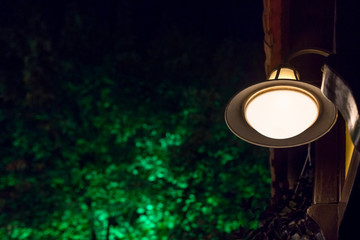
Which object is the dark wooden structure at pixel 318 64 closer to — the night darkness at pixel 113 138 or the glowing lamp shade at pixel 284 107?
the glowing lamp shade at pixel 284 107

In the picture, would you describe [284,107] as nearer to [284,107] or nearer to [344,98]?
[284,107]

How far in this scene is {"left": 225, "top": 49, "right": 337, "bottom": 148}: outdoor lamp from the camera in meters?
3.72

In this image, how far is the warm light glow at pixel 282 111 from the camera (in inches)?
147

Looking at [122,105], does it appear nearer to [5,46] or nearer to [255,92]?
[5,46]

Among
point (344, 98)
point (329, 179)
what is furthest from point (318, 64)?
point (344, 98)

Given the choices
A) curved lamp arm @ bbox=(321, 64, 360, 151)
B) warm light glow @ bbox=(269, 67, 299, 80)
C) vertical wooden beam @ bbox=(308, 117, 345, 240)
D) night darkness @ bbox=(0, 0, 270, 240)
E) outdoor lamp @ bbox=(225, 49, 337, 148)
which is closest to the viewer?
curved lamp arm @ bbox=(321, 64, 360, 151)

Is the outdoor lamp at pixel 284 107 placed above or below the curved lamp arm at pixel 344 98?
above

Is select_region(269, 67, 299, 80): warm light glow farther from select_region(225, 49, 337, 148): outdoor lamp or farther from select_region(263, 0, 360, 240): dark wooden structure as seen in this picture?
select_region(263, 0, 360, 240): dark wooden structure

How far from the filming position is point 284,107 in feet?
12.3

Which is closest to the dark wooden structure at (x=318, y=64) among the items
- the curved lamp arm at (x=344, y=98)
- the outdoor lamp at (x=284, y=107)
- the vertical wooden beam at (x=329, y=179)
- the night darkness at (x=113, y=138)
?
the vertical wooden beam at (x=329, y=179)

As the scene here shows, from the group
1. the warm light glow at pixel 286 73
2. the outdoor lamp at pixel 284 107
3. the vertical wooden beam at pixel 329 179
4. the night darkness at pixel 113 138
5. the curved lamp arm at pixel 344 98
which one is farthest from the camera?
the night darkness at pixel 113 138

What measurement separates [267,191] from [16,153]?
6.58 m

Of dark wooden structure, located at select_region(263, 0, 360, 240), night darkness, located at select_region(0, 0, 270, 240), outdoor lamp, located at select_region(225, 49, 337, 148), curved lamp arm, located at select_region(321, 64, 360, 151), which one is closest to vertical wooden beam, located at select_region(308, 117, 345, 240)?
dark wooden structure, located at select_region(263, 0, 360, 240)

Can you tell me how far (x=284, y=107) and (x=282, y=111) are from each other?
0.03m
